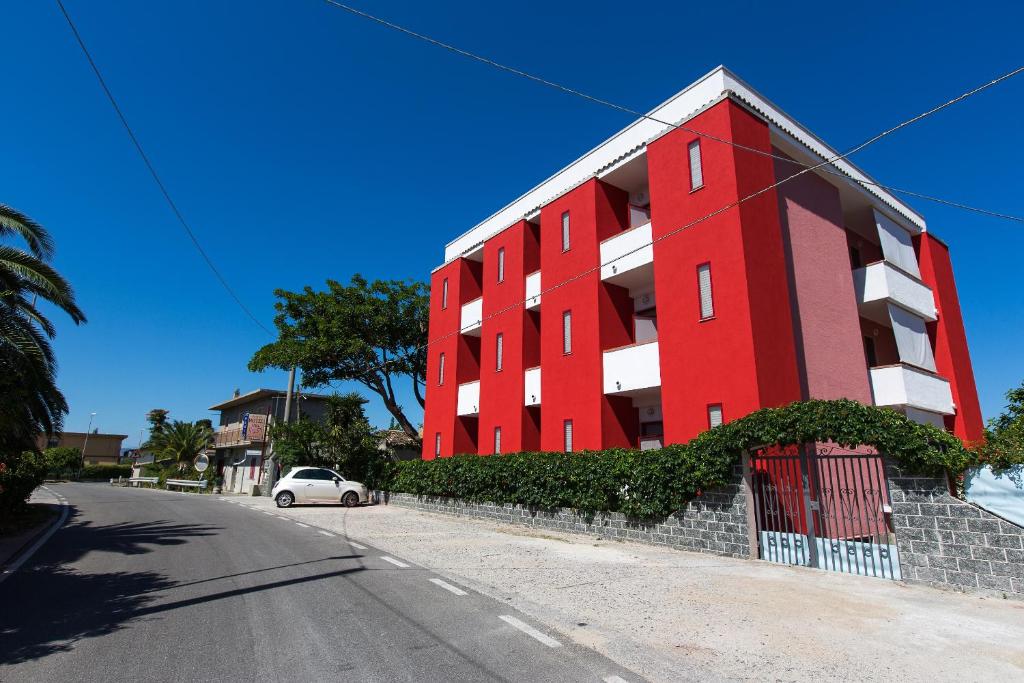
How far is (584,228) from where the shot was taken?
1834 cm

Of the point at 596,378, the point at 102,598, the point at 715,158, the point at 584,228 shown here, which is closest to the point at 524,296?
the point at 584,228

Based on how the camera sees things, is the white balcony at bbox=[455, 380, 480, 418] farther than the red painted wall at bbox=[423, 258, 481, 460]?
No

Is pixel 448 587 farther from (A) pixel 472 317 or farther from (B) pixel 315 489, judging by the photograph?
(A) pixel 472 317

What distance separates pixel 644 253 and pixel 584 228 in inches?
113

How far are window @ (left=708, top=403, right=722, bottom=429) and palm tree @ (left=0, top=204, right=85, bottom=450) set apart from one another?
1497 cm

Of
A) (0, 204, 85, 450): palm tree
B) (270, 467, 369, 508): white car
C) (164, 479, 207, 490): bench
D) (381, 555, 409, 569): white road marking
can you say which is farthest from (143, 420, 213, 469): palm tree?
(381, 555, 409, 569): white road marking

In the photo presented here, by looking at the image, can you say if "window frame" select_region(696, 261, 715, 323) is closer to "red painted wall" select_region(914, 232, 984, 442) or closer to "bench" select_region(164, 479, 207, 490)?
"red painted wall" select_region(914, 232, 984, 442)

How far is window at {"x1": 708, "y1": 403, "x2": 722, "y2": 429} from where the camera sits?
1298 cm

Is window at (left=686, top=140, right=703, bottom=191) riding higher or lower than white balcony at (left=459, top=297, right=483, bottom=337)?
higher

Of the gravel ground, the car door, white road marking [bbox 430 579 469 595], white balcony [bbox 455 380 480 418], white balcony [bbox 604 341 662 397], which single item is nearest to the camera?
the gravel ground

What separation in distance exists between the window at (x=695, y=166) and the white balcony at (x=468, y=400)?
37.2 ft

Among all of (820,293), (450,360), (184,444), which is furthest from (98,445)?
(820,293)

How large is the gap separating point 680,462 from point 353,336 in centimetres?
2167

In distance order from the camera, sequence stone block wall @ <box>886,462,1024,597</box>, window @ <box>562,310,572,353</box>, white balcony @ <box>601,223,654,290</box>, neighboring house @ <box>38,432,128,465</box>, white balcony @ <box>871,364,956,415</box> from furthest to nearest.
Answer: neighboring house @ <box>38,432,128,465</box>
window @ <box>562,310,572,353</box>
white balcony @ <box>601,223,654,290</box>
white balcony @ <box>871,364,956,415</box>
stone block wall @ <box>886,462,1024,597</box>
